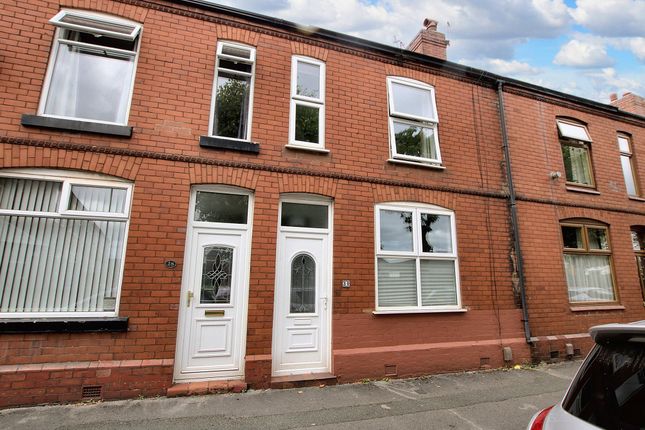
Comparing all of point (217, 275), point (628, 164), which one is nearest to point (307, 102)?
point (217, 275)

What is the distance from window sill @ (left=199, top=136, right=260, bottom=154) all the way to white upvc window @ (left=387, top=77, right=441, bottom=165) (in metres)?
2.71

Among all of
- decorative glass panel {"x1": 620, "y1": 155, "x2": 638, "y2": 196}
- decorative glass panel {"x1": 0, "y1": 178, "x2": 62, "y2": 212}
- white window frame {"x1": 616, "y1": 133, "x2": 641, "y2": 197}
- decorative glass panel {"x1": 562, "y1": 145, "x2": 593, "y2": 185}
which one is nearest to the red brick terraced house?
decorative glass panel {"x1": 0, "y1": 178, "x2": 62, "y2": 212}

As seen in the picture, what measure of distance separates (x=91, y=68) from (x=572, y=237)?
10.1 m

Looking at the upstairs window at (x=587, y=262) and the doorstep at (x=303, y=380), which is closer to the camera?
the doorstep at (x=303, y=380)

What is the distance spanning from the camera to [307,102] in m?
6.39

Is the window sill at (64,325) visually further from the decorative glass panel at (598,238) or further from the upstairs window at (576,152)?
the upstairs window at (576,152)

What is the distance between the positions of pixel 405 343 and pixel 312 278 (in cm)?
196

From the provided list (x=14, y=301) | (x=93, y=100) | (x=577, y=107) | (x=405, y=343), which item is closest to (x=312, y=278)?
(x=405, y=343)

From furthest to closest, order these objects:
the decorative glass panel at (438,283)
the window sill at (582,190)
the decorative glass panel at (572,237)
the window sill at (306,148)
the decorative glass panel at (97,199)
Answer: the window sill at (582,190) → the decorative glass panel at (572,237) → the decorative glass panel at (438,283) → the window sill at (306,148) → the decorative glass panel at (97,199)

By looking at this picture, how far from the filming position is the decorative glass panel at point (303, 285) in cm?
567

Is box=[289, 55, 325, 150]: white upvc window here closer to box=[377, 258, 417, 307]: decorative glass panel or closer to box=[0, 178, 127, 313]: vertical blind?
box=[377, 258, 417, 307]: decorative glass panel

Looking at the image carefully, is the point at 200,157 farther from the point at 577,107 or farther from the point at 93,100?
A: the point at 577,107

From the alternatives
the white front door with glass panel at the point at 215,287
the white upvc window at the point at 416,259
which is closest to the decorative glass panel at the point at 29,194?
the white front door with glass panel at the point at 215,287

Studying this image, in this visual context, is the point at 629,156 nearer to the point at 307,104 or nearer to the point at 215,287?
the point at 307,104
